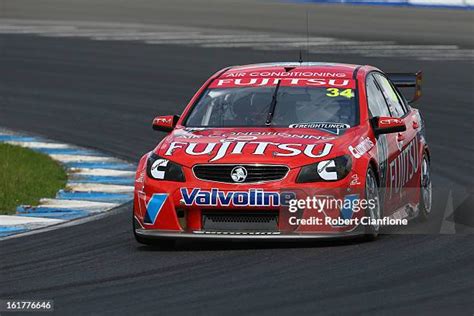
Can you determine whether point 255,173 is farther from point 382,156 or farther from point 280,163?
point 382,156

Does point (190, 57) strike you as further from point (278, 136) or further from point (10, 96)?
point (278, 136)

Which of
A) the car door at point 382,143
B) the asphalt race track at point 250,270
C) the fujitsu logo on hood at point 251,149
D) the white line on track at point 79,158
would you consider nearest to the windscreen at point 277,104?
the car door at point 382,143

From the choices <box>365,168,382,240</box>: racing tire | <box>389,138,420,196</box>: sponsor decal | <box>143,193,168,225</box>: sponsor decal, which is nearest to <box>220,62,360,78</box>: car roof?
<box>389,138,420,196</box>: sponsor decal

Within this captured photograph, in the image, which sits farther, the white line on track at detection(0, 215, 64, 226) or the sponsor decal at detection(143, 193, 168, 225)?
the white line on track at detection(0, 215, 64, 226)

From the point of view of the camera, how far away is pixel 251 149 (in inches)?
431

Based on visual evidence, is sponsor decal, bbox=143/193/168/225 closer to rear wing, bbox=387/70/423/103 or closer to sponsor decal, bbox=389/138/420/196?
sponsor decal, bbox=389/138/420/196

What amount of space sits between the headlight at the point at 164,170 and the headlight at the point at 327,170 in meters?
0.87

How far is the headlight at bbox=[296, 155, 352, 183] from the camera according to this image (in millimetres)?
10742

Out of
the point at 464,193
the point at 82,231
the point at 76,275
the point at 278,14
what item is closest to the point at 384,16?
the point at 278,14

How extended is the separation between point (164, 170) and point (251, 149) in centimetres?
65

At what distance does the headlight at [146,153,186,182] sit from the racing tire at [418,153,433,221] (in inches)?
97.5

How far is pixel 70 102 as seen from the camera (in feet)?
71.9

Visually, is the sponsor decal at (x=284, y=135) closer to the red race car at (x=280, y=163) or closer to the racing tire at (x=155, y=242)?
the red race car at (x=280, y=163)

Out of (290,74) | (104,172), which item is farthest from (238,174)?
(104,172)
